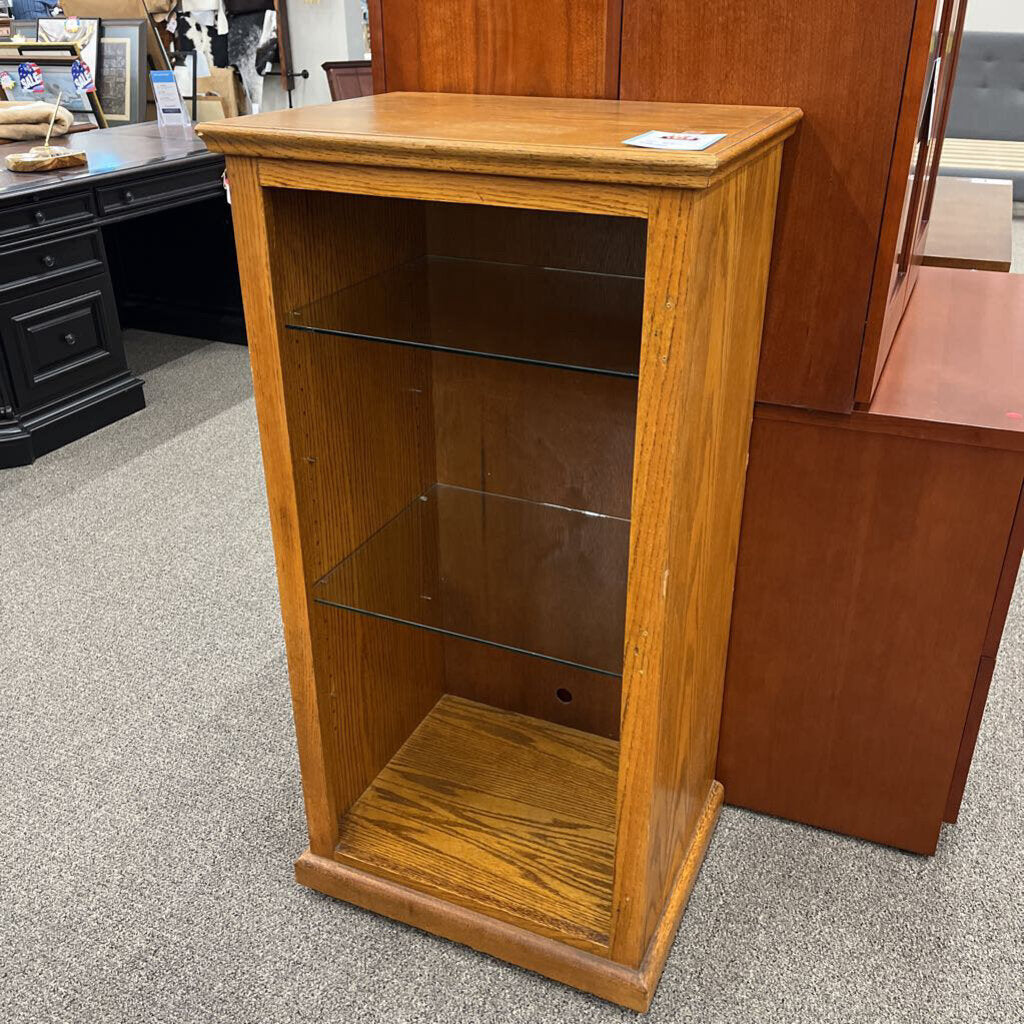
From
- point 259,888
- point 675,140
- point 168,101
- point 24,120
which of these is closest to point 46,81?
point 168,101

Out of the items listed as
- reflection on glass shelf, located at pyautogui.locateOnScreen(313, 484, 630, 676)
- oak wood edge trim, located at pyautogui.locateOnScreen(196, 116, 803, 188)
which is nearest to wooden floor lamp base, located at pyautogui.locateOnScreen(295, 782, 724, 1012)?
reflection on glass shelf, located at pyautogui.locateOnScreen(313, 484, 630, 676)

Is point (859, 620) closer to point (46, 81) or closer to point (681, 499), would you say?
A: point (681, 499)

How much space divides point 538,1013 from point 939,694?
2.09 ft

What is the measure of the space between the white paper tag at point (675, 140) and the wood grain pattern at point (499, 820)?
885 millimetres

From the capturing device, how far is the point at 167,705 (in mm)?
1688

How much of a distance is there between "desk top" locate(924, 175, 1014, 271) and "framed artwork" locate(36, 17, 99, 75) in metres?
3.19

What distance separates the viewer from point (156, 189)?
283cm

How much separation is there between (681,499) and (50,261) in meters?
2.18

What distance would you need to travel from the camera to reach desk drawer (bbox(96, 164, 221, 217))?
2676 mm

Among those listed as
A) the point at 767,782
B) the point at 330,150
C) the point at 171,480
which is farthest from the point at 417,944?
the point at 171,480

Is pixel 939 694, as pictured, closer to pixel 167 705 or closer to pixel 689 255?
pixel 689 255

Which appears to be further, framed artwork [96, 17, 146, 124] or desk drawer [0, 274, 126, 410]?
framed artwork [96, 17, 146, 124]

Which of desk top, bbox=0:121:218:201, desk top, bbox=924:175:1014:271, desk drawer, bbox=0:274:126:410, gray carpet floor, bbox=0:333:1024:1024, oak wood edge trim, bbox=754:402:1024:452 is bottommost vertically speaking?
gray carpet floor, bbox=0:333:1024:1024

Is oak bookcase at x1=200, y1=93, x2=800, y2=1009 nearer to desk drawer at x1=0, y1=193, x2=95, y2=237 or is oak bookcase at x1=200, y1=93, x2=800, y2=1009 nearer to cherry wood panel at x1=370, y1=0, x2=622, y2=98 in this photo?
cherry wood panel at x1=370, y1=0, x2=622, y2=98
